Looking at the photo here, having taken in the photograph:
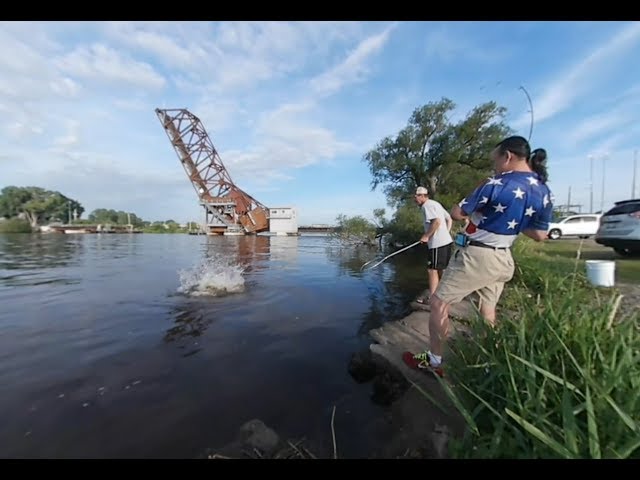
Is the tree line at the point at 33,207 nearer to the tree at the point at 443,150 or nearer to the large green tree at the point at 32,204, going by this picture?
the large green tree at the point at 32,204

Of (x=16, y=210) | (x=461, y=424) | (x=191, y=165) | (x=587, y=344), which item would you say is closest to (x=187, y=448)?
(x=461, y=424)

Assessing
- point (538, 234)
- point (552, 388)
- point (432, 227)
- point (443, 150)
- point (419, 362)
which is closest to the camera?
point (552, 388)

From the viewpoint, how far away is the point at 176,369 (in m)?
2.82

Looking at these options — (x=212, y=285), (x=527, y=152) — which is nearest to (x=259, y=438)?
(x=527, y=152)

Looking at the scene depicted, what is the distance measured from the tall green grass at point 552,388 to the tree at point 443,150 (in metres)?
16.6

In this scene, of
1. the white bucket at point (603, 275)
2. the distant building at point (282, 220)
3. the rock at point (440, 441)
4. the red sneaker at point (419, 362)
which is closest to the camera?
the rock at point (440, 441)

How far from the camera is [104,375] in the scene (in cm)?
266

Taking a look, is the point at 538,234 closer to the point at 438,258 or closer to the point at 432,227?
the point at 432,227

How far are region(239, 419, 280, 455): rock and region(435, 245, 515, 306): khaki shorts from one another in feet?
5.20

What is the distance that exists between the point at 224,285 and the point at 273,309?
190 centimetres

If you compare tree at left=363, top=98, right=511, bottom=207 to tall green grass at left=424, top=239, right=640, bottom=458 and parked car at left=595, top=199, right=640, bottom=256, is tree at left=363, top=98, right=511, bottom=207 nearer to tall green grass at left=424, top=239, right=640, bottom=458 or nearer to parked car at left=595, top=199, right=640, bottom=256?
parked car at left=595, top=199, right=640, bottom=256

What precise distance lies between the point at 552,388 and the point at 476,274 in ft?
3.16

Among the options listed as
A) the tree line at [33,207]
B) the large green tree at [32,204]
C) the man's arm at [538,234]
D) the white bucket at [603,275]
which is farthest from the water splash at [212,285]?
the large green tree at [32,204]

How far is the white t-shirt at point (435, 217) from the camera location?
4320mm
